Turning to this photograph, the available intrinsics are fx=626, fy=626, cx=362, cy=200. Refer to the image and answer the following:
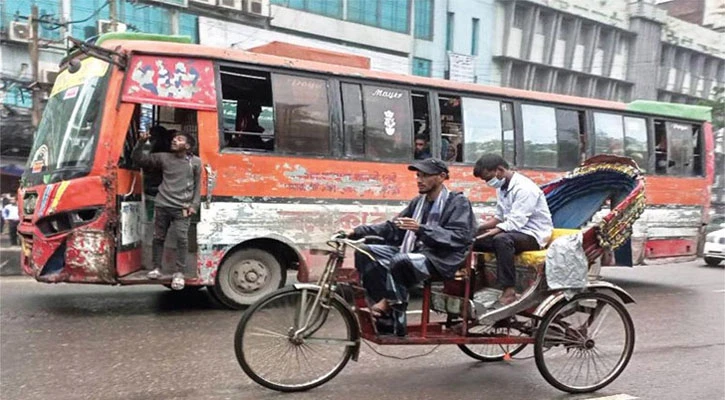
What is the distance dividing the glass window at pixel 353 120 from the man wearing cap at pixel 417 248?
123 inches

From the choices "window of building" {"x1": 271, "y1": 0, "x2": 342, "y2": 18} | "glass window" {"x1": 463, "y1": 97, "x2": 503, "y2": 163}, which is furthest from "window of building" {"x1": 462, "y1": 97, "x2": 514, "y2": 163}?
"window of building" {"x1": 271, "y1": 0, "x2": 342, "y2": 18}

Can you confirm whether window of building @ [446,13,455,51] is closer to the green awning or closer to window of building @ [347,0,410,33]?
window of building @ [347,0,410,33]

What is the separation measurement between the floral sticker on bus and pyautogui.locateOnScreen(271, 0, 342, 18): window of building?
17.1 meters

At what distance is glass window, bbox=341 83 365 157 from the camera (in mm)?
7383

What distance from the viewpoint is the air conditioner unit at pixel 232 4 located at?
21.1 meters

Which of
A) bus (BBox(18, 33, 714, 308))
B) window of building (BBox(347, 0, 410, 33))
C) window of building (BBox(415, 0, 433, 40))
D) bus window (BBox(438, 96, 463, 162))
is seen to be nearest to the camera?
bus (BBox(18, 33, 714, 308))

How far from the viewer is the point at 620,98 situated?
125 ft

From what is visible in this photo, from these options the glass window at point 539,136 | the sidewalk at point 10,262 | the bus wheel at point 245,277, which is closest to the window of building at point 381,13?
the sidewalk at point 10,262

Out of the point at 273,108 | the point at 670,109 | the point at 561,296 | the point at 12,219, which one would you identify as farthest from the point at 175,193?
the point at 12,219

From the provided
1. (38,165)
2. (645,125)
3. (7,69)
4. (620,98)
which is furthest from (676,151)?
(620,98)

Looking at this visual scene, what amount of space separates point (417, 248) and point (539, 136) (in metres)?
5.24

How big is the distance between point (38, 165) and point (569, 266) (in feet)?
17.9

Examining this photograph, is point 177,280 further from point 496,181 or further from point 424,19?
point 424,19

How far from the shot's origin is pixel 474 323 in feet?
14.2
